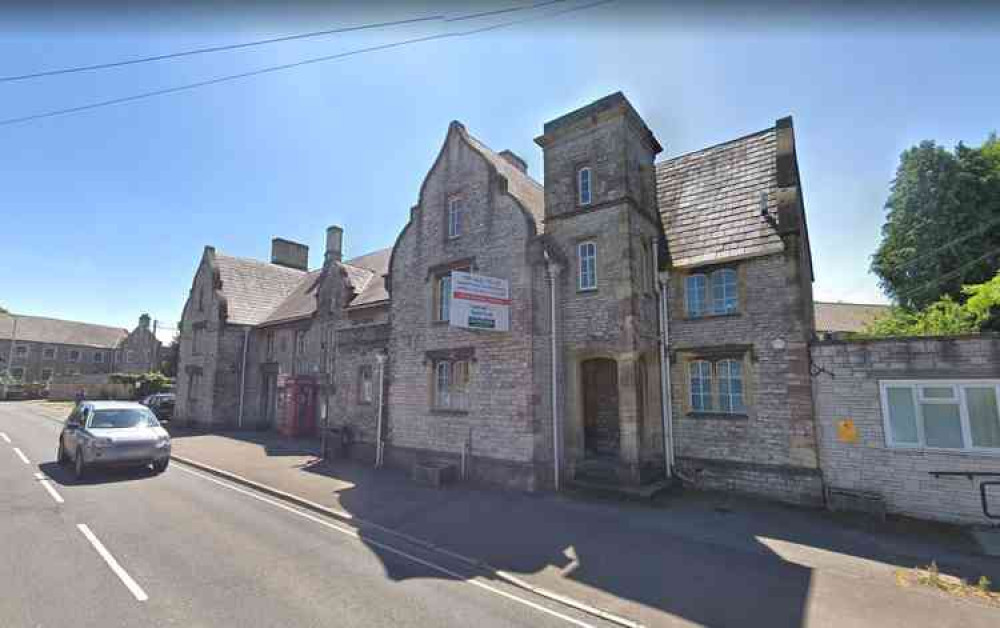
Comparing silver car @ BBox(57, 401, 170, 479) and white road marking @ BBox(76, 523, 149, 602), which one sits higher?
silver car @ BBox(57, 401, 170, 479)

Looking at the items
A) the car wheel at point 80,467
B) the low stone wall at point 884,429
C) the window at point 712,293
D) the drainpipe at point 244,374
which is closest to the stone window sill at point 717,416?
the low stone wall at point 884,429

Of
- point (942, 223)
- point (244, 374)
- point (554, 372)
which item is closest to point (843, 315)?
point (942, 223)

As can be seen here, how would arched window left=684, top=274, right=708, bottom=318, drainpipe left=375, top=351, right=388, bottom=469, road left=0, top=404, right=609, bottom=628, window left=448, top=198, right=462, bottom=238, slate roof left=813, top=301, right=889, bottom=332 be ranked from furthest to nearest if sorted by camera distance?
slate roof left=813, top=301, right=889, bottom=332
drainpipe left=375, top=351, right=388, bottom=469
window left=448, top=198, right=462, bottom=238
arched window left=684, top=274, right=708, bottom=318
road left=0, top=404, right=609, bottom=628

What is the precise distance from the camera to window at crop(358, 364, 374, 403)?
16969mm

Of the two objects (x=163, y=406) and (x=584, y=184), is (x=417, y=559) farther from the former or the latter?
(x=163, y=406)

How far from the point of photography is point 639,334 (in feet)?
38.1

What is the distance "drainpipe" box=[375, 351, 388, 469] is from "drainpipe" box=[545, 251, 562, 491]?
6.32 m

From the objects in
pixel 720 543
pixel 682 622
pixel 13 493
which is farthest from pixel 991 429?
pixel 13 493

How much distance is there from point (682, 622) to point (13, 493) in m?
13.7

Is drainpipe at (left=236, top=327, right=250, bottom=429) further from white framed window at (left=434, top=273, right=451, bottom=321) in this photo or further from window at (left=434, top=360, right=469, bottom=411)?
white framed window at (left=434, top=273, right=451, bottom=321)

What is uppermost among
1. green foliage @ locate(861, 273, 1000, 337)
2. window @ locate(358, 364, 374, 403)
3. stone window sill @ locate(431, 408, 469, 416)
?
green foliage @ locate(861, 273, 1000, 337)

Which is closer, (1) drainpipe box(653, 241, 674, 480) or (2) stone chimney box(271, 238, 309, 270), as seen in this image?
(1) drainpipe box(653, 241, 674, 480)

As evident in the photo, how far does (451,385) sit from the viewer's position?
14.2 metres

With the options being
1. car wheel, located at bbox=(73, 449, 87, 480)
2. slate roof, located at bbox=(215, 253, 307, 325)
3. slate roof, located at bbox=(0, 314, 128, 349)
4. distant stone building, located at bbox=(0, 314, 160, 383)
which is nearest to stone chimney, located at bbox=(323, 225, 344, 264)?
slate roof, located at bbox=(215, 253, 307, 325)
